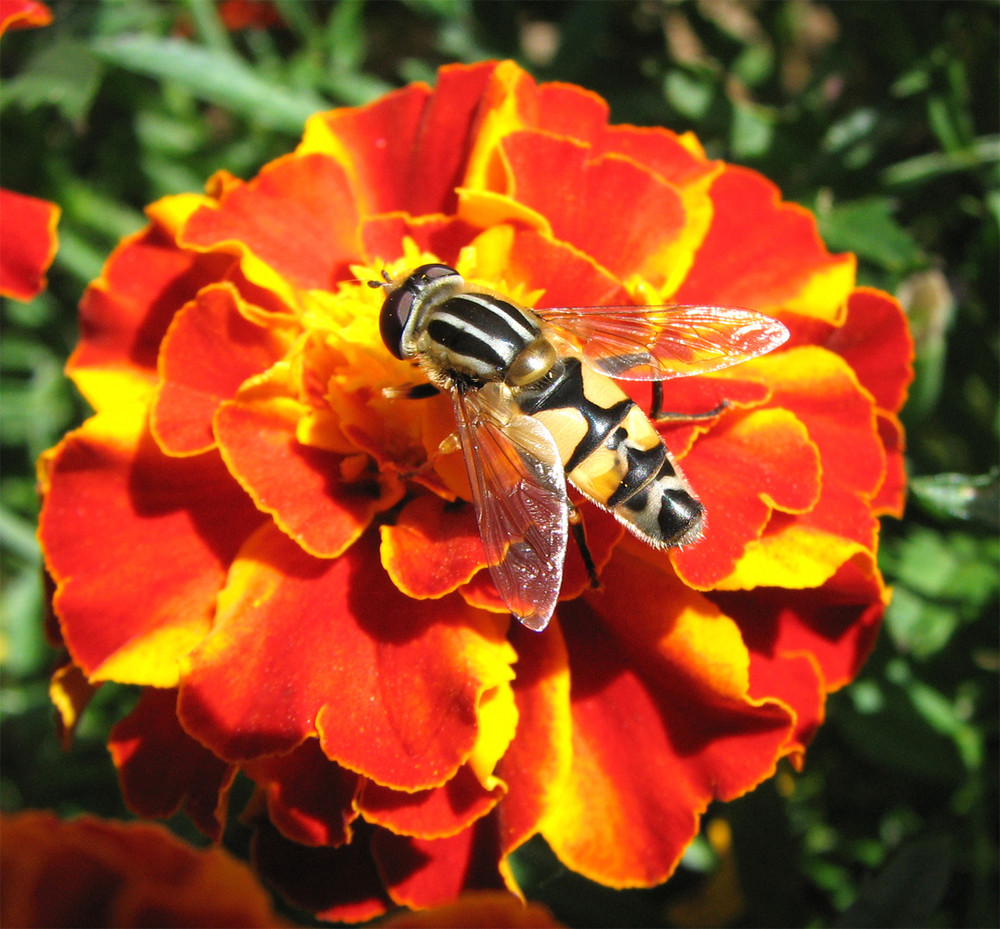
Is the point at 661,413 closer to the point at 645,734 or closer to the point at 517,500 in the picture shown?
the point at 517,500

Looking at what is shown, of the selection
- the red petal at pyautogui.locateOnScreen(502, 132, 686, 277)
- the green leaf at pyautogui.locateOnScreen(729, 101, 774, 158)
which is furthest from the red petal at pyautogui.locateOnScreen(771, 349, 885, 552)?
the green leaf at pyautogui.locateOnScreen(729, 101, 774, 158)

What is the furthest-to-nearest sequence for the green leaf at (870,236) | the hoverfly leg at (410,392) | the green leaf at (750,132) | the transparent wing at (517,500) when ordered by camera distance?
the green leaf at (750,132)
the green leaf at (870,236)
the hoverfly leg at (410,392)
the transparent wing at (517,500)

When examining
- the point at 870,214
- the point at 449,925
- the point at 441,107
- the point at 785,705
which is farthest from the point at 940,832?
the point at 441,107

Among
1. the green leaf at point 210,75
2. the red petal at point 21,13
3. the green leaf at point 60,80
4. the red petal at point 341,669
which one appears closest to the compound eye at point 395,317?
the red petal at point 341,669

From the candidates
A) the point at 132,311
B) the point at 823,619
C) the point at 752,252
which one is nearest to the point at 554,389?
the point at 752,252

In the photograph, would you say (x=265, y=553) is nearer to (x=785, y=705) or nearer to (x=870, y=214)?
(x=785, y=705)

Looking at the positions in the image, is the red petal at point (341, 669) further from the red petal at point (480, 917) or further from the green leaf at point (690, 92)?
the green leaf at point (690, 92)

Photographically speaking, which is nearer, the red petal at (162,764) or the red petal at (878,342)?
the red petal at (162,764)
